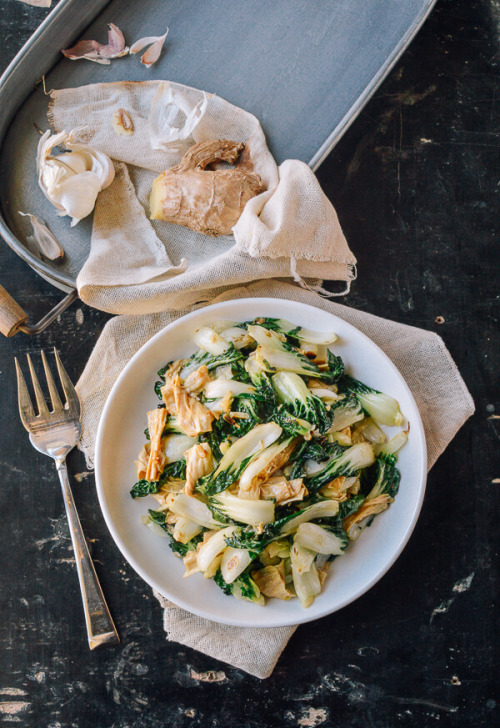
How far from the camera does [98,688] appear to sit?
6.52 ft

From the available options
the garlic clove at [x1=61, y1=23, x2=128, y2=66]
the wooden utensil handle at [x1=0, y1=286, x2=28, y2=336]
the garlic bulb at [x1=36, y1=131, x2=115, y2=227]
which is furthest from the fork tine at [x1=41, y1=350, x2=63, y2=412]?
the garlic clove at [x1=61, y1=23, x2=128, y2=66]

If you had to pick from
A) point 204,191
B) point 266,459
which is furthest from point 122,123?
point 266,459

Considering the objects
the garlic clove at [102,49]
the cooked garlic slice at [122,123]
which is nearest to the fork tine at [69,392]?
the cooked garlic slice at [122,123]

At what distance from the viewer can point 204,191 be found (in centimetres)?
182

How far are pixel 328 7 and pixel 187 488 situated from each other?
173cm

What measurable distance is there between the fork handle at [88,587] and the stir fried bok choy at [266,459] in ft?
0.88

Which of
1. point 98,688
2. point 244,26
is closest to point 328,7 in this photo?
point 244,26

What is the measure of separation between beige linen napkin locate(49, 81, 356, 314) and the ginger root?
6cm

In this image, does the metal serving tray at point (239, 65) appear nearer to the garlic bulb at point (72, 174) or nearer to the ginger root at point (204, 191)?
the garlic bulb at point (72, 174)

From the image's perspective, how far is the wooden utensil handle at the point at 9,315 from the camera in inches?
72.8

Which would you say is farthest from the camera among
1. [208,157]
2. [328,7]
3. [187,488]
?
[328,7]

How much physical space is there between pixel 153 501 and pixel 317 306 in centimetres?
87

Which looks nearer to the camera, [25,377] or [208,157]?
[208,157]

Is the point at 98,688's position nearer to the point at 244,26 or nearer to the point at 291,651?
the point at 291,651
